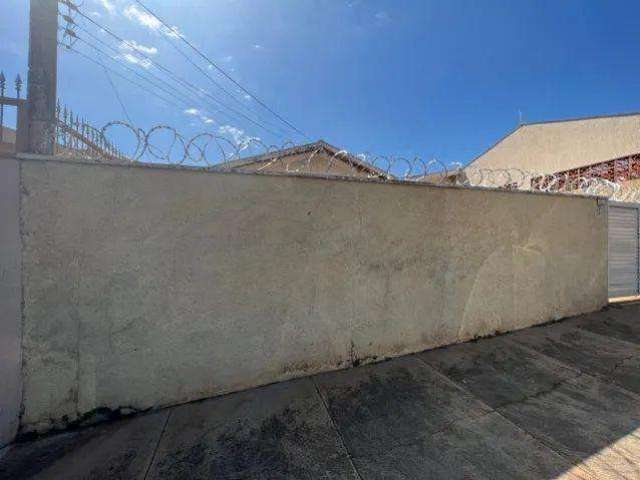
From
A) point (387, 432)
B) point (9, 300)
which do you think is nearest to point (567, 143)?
point (387, 432)

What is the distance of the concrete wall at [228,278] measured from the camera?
2248 millimetres

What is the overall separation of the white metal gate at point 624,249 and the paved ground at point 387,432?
3194 mm

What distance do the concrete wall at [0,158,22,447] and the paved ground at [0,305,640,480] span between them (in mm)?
279

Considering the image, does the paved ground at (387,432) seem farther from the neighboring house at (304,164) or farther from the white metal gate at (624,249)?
the white metal gate at (624,249)

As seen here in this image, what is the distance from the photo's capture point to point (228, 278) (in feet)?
8.82

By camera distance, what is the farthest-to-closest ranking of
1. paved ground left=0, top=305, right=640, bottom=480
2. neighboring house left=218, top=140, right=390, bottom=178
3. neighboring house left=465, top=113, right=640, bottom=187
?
neighboring house left=465, top=113, right=640, bottom=187, neighboring house left=218, top=140, right=390, bottom=178, paved ground left=0, top=305, right=640, bottom=480

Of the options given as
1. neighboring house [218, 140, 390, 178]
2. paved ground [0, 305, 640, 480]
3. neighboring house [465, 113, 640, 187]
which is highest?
neighboring house [465, 113, 640, 187]

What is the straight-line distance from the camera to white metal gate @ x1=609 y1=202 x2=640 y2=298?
17.7ft

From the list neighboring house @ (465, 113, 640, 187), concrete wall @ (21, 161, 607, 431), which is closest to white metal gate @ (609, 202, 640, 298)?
concrete wall @ (21, 161, 607, 431)

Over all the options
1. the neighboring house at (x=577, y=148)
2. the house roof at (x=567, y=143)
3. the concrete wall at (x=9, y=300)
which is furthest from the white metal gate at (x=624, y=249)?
the house roof at (x=567, y=143)

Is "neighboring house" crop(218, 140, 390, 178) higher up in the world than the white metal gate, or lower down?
higher up

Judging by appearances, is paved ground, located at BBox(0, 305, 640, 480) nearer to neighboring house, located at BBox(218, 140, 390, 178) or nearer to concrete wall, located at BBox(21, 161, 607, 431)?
concrete wall, located at BBox(21, 161, 607, 431)

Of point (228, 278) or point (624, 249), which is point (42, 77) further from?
point (624, 249)

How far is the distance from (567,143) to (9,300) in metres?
19.4
